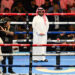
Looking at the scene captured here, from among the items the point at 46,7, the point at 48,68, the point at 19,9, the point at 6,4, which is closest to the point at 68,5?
the point at 46,7

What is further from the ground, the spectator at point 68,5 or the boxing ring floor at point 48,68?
the spectator at point 68,5

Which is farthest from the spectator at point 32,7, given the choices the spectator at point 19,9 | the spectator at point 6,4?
the spectator at point 6,4

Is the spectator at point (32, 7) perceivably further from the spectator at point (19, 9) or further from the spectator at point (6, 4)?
the spectator at point (6, 4)

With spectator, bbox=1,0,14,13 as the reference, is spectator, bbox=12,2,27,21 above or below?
below

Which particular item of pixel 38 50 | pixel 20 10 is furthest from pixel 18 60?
pixel 20 10

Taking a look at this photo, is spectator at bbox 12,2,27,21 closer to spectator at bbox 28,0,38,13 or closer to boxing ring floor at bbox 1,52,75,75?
spectator at bbox 28,0,38,13

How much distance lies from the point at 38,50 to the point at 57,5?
1.08m

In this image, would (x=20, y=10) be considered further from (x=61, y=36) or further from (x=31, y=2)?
(x=61, y=36)

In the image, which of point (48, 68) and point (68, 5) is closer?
point (48, 68)

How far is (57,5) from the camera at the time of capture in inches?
241

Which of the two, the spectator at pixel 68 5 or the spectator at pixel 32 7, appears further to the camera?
the spectator at pixel 32 7

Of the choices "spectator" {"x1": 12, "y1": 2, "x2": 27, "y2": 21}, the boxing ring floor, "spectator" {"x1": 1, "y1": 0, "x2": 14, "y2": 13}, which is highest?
"spectator" {"x1": 1, "y1": 0, "x2": 14, "y2": 13}

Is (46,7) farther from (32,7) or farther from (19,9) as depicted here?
(19,9)

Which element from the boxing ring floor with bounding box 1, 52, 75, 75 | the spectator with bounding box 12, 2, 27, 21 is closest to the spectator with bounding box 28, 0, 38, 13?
the spectator with bounding box 12, 2, 27, 21
